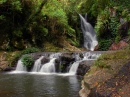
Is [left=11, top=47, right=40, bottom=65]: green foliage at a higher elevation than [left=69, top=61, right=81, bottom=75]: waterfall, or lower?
higher

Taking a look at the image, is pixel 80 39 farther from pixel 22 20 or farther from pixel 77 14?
pixel 22 20

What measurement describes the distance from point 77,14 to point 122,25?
5940 mm

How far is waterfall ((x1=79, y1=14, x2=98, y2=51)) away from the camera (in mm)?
26727

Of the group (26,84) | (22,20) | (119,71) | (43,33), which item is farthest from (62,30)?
(119,71)

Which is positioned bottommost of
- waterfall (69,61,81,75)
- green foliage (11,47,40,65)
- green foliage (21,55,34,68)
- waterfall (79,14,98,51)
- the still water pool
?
the still water pool

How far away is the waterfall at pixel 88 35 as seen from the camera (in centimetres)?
2673

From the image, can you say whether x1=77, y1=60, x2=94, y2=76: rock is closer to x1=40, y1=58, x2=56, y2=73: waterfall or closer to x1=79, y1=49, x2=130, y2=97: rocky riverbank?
x1=40, y1=58, x2=56, y2=73: waterfall

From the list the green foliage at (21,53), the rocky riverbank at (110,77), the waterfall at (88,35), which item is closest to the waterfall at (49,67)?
the green foliage at (21,53)

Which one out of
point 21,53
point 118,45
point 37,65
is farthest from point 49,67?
point 118,45

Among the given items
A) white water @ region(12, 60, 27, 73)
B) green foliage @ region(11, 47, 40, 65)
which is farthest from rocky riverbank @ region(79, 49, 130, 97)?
green foliage @ region(11, 47, 40, 65)

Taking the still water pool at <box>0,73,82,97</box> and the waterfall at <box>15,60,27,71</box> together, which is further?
the waterfall at <box>15,60,27,71</box>

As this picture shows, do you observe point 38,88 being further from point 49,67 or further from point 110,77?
point 49,67

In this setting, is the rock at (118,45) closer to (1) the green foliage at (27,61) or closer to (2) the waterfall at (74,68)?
(2) the waterfall at (74,68)

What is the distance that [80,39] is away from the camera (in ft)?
89.6
